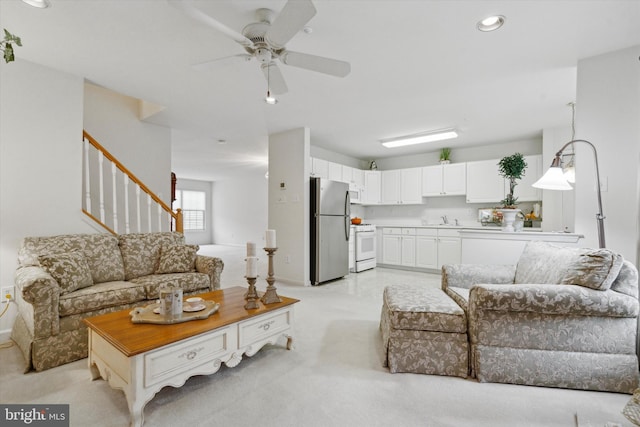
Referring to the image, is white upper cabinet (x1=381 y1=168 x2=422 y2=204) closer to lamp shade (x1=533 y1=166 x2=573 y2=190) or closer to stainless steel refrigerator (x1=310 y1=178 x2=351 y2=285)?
stainless steel refrigerator (x1=310 y1=178 x2=351 y2=285)

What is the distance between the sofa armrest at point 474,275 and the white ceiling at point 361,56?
1.82 meters

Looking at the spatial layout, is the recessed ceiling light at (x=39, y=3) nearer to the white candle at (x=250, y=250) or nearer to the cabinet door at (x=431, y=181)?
the white candle at (x=250, y=250)

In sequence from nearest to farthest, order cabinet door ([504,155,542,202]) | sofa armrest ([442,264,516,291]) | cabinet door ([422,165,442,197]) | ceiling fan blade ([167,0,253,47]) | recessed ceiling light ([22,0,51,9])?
ceiling fan blade ([167,0,253,47]), recessed ceiling light ([22,0,51,9]), sofa armrest ([442,264,516,291]), cabinet door ([504,155,542,202]), cabinet door ([422,165,442,197])

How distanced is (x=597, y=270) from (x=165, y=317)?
2.60 m

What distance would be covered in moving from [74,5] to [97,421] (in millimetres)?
2521

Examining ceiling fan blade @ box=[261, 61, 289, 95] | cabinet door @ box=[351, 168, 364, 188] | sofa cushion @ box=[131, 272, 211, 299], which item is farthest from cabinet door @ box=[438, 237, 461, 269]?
ceiling fan blade @ box=[261, 61, 289, 95]

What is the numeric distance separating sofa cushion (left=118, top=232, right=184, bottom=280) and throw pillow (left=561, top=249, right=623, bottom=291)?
352 cm

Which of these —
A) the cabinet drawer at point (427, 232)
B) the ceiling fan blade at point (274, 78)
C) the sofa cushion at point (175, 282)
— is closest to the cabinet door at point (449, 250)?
the cabinet drawer at point (427, 232)

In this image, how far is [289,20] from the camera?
160 centimetres

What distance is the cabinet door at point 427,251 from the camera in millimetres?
5434

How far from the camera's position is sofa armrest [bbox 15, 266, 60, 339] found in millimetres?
1916

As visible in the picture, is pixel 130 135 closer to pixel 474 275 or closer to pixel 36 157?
pixel 36 157

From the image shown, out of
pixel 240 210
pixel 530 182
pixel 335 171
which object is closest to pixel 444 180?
pixel 530 182

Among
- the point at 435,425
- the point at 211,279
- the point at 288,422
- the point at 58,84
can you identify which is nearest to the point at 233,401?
the point at 288,422
